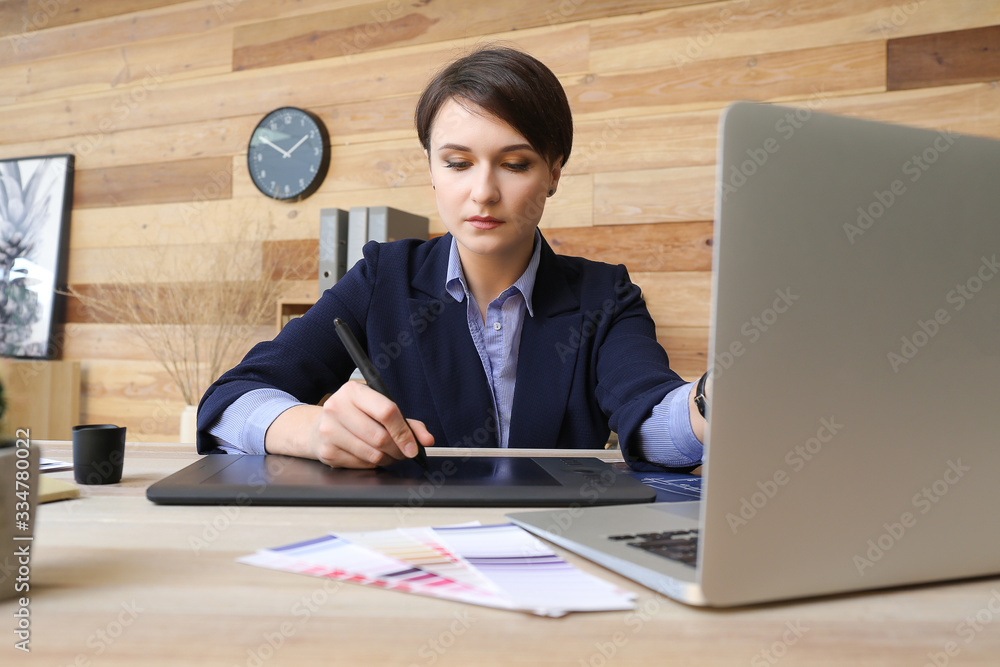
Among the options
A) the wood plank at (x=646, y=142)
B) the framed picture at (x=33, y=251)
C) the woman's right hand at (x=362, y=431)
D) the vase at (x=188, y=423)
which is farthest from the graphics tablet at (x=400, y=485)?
the framed picture at (x=33, y=251)

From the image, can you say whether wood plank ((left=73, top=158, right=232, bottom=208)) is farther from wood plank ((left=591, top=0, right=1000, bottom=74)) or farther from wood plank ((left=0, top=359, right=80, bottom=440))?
wood plank ((left=591, top=0, right=1000, bottom=74))

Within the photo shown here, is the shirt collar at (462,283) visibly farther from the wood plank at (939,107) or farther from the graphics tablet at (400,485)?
the wood plank at (939,107)

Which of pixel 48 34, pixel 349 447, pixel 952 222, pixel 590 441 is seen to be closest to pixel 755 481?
pixel 952 222

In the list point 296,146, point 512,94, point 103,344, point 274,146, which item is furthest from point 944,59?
point 103,344

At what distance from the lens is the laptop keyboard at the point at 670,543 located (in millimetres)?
459

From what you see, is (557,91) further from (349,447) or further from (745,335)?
(745,335)

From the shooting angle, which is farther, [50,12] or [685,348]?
[50,12]

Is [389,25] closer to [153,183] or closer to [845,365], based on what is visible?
[153,183]

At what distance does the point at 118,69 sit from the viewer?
3.42 m

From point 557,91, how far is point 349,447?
75 centimetres

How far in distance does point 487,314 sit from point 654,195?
4.65 feet

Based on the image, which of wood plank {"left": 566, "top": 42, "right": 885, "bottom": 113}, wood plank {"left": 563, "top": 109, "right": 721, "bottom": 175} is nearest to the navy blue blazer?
wood plank {"left": 563, "top": 109, "right": 721, "bottom": 175}

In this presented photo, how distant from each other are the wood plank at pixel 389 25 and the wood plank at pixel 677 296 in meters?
0.95

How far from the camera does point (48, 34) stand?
3.60 metres
